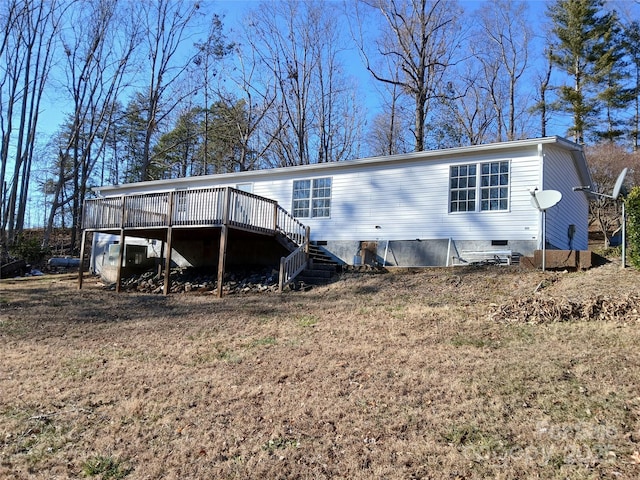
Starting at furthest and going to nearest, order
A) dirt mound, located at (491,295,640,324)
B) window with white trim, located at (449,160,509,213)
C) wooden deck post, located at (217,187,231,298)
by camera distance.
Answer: window with white trim, located at (449,160,509,213)
wooden deck post, located at (217,187,231,298)
dirt mound, located at (491,295,640,324)

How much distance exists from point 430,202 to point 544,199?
9.84 ft

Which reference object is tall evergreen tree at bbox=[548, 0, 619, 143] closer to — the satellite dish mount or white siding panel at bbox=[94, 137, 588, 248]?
white siding panel at bbox=[94, 137, 588, 248]

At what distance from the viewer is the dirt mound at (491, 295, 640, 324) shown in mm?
6562

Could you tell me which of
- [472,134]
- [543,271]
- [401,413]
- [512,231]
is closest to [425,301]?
[543,271]

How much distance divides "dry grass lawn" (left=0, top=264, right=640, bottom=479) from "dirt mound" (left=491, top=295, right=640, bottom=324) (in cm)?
3

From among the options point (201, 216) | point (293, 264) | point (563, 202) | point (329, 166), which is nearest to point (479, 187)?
point (563, 202)

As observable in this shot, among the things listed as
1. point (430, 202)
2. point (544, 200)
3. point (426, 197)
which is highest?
point (426, 197)

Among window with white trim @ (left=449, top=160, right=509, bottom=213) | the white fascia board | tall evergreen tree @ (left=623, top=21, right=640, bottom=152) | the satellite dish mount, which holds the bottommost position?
the satellite dish mount

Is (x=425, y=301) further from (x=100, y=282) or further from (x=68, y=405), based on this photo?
(x=100, y=282)

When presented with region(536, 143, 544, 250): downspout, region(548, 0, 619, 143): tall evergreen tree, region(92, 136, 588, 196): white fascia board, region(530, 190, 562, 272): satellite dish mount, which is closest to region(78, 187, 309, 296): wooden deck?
region(92, 136, 588, 196): white fascia board

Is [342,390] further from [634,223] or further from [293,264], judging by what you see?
[634,223]

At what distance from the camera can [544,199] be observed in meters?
10.3

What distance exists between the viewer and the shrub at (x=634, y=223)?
858 centimetres

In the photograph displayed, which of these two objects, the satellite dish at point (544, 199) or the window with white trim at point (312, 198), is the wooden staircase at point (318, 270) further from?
the satellite dish at point (544, 199)
